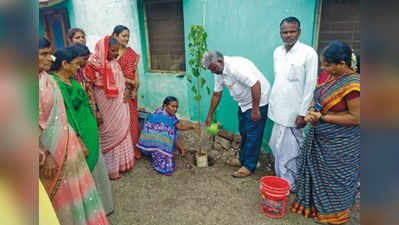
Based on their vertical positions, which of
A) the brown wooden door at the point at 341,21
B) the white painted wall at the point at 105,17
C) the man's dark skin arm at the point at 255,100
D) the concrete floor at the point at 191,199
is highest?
the white painted wall at the point at 105,17

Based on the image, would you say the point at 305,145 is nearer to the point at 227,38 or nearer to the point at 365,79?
the point at 227,38

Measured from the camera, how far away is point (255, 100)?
315cm

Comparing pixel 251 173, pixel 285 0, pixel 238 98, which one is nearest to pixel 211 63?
pixel 238 98

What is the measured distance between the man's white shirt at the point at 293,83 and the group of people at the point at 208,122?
0.04 feet

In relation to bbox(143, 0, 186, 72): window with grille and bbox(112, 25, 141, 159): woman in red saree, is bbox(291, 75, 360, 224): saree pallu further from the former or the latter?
bbox(143, 0, 186, 72): window with grille

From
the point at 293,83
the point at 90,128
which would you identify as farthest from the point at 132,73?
the point at 293,83

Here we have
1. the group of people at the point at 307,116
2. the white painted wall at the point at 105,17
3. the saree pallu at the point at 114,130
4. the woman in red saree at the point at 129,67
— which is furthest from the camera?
the white painted wall at the point at 105,17

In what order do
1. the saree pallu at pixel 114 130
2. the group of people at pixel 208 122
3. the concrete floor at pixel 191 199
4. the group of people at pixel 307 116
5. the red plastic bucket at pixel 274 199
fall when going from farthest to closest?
the saree pallu at pixel 114 130, the concrete floor at pixel 191 199, the red plastic bucket at pixel 274 199, the group of people at pixel 307 116, the group of people at pixel 208 122

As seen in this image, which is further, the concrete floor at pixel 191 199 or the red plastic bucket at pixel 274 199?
the concrete floor at pixel 191 199

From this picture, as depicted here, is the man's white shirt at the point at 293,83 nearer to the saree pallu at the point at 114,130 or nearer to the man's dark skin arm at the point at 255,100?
the man's dark skin arm at the point at 255,100

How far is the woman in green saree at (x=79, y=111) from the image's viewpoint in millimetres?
2232

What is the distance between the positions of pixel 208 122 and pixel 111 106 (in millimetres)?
1365

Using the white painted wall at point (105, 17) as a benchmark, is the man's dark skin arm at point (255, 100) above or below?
below

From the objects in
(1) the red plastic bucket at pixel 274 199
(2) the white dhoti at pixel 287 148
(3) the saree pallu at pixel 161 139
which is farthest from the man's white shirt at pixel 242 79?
(1) the red plastic bucket at pixel 274 199
